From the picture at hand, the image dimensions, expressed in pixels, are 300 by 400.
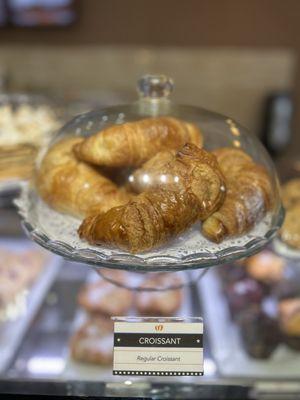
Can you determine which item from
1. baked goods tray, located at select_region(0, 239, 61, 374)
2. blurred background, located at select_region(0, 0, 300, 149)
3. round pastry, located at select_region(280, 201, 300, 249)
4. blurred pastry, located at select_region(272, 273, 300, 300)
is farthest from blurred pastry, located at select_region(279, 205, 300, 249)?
blurred background, located at select_region(0, 0, 300, 149)

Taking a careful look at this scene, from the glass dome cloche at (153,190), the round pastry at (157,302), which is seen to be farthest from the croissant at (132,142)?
the round pastry at (157,302)

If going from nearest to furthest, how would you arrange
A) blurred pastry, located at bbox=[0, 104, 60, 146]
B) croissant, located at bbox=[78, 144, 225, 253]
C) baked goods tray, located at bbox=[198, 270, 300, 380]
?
croissant, located at bbox=[78, 144, 225, 253] → baked goods tray, located at bbox=[198, 270, 300, 380] → blurred pastry, located at bbox=[0, 104, 60, 146]

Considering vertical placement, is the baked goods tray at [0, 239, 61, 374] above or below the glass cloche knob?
below

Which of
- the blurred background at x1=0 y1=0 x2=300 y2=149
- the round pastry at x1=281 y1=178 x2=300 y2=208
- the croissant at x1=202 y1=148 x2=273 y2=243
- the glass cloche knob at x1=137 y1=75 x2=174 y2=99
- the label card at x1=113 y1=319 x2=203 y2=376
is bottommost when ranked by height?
the blurred background at x1=0 y1=0 x2=300 y2=149

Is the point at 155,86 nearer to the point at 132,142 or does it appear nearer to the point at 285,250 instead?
the point at 132,142

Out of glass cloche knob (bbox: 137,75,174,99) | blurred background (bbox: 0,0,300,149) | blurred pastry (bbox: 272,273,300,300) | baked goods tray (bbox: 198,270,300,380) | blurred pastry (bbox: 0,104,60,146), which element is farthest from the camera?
blurred background (bbox: 0,0,300,149)

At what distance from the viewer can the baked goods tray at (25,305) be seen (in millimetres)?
893

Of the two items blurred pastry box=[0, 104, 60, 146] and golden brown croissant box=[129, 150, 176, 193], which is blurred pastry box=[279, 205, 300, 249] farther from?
blurred pastry box=[0, 104, 60, 146]

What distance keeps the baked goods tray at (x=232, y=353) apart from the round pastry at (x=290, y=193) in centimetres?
23

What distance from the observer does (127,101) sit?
1.09 metres

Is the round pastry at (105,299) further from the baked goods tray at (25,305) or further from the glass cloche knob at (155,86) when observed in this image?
the glass cloche knob at (155,86)

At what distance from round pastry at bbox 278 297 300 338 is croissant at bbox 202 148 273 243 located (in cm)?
36

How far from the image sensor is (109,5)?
2.60 m

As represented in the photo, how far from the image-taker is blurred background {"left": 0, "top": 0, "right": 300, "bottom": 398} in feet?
2.94
